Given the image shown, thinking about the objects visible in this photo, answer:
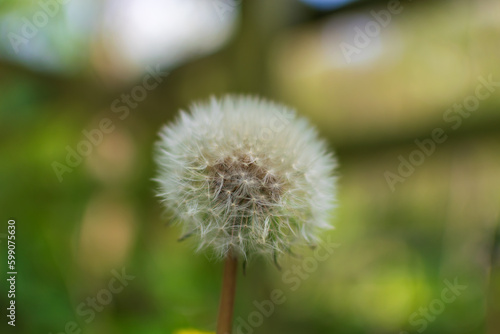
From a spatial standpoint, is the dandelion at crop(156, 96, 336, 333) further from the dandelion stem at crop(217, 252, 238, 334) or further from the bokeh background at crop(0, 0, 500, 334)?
the bokeh background at crop(0, 0, 500, 334)

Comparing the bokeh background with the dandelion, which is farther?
the bokeh background

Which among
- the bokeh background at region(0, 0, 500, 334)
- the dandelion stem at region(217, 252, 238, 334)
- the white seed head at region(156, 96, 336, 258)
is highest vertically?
the bokeh background at region(0, 0, 500, 334)

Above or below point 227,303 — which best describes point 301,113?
above

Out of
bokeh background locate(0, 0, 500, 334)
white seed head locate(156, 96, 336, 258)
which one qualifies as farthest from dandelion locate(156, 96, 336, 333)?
bokeh background locate(0, 0, 500, 334)

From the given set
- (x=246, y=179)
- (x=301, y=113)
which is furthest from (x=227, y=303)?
(x=301, y=113)

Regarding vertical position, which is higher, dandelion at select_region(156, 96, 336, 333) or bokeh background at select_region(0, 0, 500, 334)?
bokeh background at select_region(0, 0, 500, 334)

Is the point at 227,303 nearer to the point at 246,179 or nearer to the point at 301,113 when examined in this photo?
the point at 246,179

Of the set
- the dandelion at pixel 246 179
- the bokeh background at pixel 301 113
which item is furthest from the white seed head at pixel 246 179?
the bokeh background at pixel 301 113

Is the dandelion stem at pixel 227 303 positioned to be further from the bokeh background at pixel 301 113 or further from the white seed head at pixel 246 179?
the bokeh background at pixel 301 113

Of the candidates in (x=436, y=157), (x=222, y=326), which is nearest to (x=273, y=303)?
(x=436, y=157)
